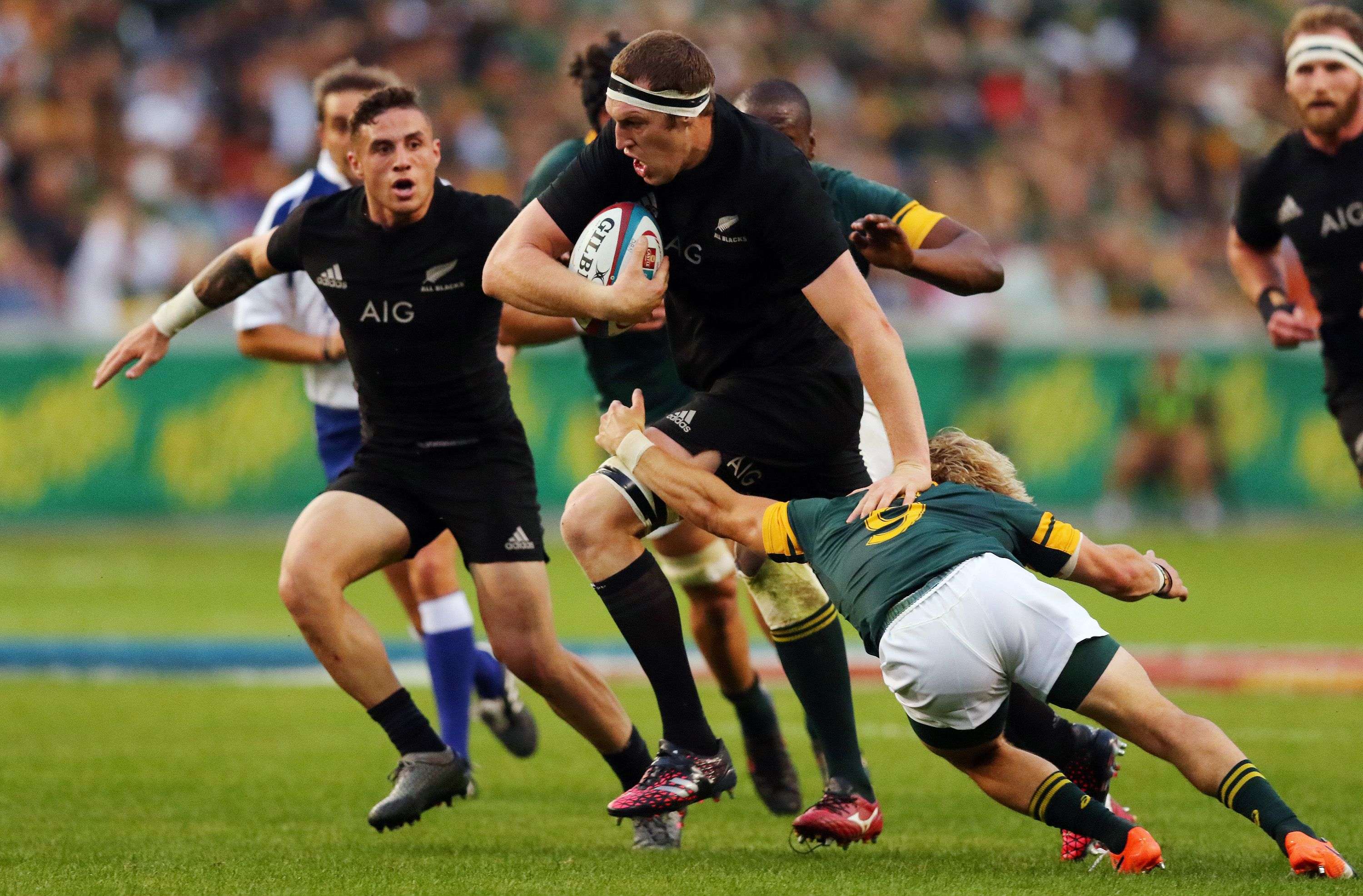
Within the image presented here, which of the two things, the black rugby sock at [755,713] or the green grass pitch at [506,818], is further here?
the black rugby sock at [755,713]

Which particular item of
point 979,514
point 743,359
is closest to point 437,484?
point 743,359

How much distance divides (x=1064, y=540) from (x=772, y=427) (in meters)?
1.07

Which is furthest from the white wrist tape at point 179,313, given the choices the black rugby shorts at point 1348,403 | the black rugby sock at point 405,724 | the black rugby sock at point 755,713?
the black rugby shorts at point 1348,403

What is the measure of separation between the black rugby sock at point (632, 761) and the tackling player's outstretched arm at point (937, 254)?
1806mm

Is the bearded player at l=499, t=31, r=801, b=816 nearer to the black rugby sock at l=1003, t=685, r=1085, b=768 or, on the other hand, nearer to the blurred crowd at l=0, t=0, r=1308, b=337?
the black rugby sock at l=1003, t=685, r=1085, b=768

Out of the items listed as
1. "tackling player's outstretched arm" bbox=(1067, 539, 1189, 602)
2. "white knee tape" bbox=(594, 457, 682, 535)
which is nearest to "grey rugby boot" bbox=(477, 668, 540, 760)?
"white knee tape" bbox=(594, 457, 682, 535)

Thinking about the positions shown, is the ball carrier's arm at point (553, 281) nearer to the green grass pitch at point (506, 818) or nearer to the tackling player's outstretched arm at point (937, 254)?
the tackling player's outstretched arm at point (937, 254)

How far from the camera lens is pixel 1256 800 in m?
5.10

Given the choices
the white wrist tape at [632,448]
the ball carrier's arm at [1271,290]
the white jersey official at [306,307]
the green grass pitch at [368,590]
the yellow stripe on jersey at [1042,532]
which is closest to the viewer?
the yellow stripe on jersey at [1042,532]

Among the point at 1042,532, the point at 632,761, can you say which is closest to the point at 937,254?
the point at 1042,532

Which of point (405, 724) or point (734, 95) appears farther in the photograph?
point (734, 95)

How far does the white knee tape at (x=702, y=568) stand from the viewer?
7.48 metres

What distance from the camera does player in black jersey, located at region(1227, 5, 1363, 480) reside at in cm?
741

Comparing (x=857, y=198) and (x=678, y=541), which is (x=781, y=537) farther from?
(x=678, y=541)
